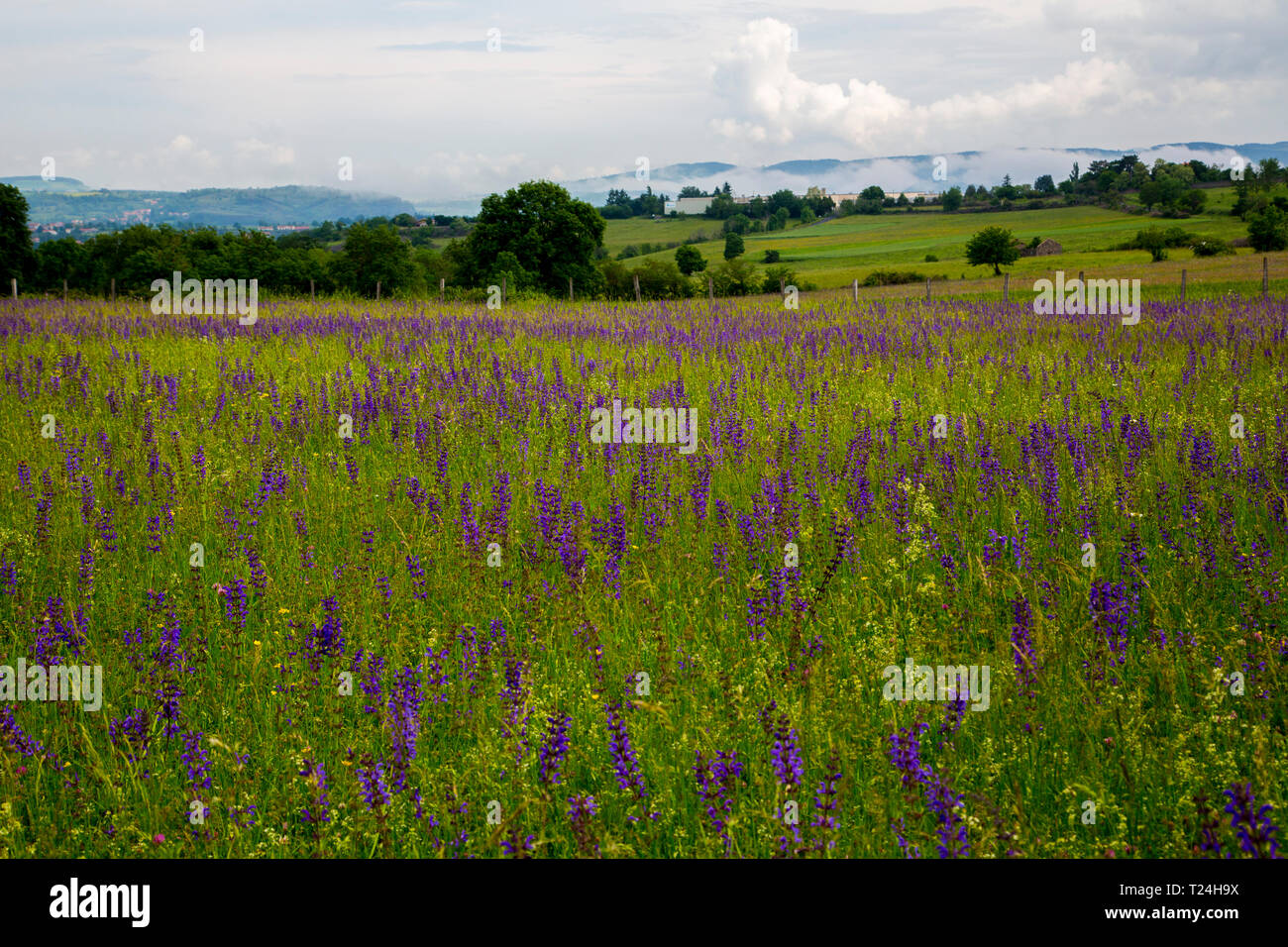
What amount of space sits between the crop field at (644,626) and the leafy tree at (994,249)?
62.8 m

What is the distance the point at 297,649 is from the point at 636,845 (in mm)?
2170

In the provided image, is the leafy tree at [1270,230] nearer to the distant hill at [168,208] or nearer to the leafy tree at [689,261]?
the leafy tree at [689,261]

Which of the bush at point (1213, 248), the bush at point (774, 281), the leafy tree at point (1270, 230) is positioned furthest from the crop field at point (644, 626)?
the leafy tree at point (1270, 230)

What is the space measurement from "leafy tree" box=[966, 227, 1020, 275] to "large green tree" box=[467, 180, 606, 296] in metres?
34.6

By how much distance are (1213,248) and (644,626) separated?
7167 centimetres

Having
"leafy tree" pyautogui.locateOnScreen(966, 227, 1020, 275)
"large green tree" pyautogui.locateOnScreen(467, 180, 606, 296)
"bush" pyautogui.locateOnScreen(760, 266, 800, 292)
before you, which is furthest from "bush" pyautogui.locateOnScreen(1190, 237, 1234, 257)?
"large green tree" pyautogui.locateOnScreen(467, 180, 606, 296)

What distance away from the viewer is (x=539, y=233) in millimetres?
46438

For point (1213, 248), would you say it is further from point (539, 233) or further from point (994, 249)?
point (539, 233)

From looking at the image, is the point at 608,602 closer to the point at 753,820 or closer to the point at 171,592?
the point at 753,820

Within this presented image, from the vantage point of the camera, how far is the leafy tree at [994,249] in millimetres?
66875

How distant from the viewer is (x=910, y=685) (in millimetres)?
3867

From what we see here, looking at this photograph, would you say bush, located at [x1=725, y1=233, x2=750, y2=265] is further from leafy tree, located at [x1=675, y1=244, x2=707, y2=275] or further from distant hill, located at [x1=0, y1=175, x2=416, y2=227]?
distant hill, located at [x1=0, y1=175, x2=416, y2=227]

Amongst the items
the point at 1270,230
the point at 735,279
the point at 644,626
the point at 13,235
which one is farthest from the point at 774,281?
the point at 644,626

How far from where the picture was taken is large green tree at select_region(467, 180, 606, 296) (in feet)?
152
